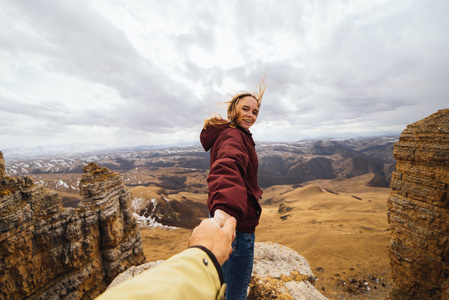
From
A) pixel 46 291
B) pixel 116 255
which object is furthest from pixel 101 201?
pixel 46 291

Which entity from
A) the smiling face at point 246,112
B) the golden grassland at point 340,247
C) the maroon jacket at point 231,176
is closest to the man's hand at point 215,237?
the maroon jacket at point 231,176

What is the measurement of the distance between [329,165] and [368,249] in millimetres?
100401

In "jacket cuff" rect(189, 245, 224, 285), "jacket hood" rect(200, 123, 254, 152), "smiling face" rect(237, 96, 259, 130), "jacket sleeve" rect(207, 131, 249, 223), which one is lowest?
"jacket cuff" rect(189, 245, 224, 285)

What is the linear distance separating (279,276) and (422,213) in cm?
621

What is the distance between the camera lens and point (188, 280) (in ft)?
3.39

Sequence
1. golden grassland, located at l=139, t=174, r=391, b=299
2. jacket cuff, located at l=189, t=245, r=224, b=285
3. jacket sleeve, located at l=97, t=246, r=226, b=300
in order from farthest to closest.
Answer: golden grassland, located at l=139, t=174, r=391, b=299
jacket cuff, located at l=189, t=245, r=224, b=285
jacket sleeve, located at l=97, t=246, r=226, b=300

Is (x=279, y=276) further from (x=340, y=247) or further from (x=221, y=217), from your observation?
(x=340, y=247)

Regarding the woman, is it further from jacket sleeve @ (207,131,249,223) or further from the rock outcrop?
the rock outcrop

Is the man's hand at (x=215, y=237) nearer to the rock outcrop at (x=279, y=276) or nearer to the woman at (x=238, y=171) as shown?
the woman at (x=238, y=171)

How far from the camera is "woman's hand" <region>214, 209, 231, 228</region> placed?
151cm

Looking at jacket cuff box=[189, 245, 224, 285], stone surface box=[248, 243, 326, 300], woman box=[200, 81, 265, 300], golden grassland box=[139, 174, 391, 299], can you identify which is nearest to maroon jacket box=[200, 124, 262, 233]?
woman box=[200, 81, 265, 300]

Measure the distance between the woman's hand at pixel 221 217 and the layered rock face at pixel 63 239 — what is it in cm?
1048

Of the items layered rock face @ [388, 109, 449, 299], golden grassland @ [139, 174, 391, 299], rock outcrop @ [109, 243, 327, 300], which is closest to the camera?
rock outcrop @ [109, 243, 327, 300]

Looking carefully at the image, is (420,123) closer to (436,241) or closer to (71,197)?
(436,241)
